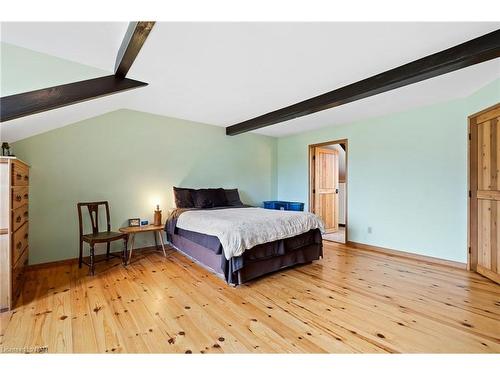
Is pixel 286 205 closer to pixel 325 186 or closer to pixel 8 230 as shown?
pixel 325 186

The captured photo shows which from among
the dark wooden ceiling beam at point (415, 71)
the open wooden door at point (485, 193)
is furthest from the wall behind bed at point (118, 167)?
the open wooden door at point (485, 193)

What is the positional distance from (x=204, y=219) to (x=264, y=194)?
109 inches

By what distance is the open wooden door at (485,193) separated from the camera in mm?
2686

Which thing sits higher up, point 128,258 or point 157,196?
point 157,196

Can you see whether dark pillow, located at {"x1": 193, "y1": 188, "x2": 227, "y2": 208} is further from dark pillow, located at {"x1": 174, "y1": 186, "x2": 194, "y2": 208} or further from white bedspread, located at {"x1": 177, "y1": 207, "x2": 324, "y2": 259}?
white bedspread, located at {"x1": 177, "y1": 207, "x2": 324, "y2": 259}

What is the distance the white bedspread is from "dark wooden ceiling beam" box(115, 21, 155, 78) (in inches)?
74.5

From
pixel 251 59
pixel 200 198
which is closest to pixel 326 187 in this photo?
pixel 200 198

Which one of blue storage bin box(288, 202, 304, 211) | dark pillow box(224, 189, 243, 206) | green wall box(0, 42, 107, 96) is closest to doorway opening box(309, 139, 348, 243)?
blue storage bin box(288, 202, 304, 211)

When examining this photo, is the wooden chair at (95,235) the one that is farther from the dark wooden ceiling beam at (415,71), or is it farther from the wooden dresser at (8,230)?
the dark wooden ceiling beam at (415,71)

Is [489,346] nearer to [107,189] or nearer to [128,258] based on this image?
[128,258]

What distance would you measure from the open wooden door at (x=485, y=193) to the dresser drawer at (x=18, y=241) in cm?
498

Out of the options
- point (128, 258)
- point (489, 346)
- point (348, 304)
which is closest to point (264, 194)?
point (128, 258)

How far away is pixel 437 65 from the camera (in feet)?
6.97

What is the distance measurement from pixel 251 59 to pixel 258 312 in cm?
234
